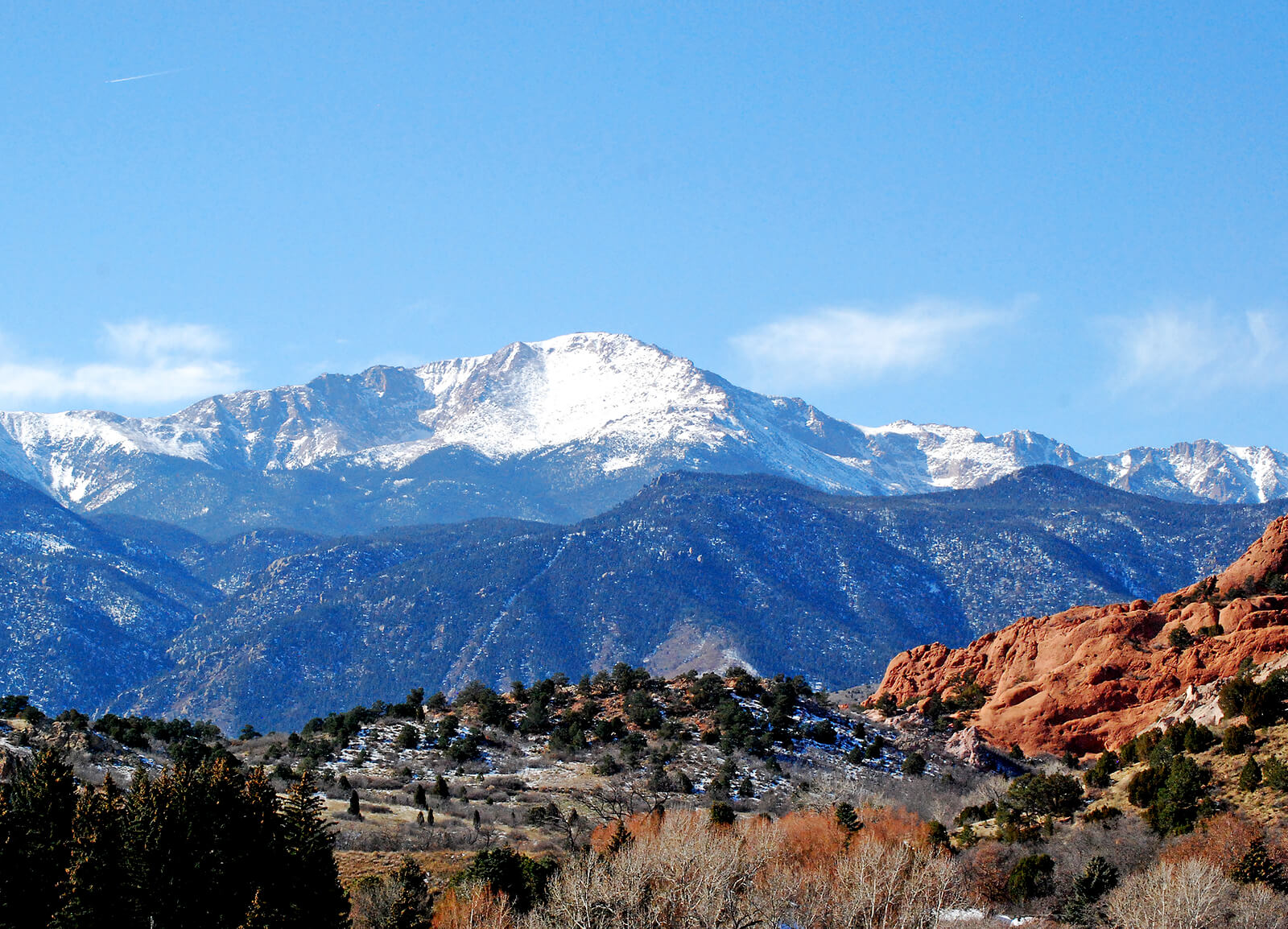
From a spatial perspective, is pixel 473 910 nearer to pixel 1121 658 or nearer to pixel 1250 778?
pixel 1250 778

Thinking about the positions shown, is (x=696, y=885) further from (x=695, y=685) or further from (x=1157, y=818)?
(x=695, y=685)

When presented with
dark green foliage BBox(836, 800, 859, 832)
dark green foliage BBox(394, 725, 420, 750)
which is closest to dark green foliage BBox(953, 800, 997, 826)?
dark green foliage BBox(836, 800, 859, 832)

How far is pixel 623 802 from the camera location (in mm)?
65875

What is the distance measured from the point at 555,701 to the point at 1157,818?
54.6 meters

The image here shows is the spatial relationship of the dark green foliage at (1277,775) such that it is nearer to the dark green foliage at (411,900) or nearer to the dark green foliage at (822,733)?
the dark green foliage at (411,900)

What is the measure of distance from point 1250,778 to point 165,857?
44945 mm

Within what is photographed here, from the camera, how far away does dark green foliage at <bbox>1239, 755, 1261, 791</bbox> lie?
53.5 metres

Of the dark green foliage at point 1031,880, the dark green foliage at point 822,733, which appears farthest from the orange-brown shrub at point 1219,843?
the dark green foliage at point 822,733

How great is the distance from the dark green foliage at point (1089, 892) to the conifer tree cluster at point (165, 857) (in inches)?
1106

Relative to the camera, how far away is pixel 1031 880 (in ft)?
164

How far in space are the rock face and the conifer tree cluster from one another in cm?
5960

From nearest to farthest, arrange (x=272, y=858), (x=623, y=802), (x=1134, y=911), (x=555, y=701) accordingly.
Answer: (x=272, y=858) → (x=1134, y=911) → (x=623, y=802) → (x=555, y=701)

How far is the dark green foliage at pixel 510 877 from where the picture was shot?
4497 centimetres

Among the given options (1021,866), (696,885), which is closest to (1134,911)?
(1021,866)
